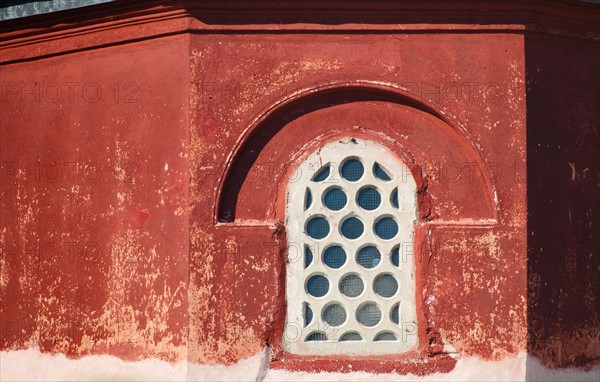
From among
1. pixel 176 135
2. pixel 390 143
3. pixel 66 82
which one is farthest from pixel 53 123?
pixel 390 143

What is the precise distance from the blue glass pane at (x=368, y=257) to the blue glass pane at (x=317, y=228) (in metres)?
0.28

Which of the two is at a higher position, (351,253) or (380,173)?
(380,173)

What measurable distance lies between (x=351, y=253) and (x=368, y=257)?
0.13 m

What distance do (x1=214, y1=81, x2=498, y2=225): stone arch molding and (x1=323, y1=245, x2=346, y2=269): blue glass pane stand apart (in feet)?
1.39

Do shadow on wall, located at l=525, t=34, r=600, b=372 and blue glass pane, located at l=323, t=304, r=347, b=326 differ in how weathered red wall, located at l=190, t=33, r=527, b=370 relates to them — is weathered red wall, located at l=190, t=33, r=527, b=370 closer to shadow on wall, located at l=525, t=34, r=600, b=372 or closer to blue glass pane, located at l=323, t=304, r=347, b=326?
shadow on wall, located at l=525, t=34, r=600, b=372

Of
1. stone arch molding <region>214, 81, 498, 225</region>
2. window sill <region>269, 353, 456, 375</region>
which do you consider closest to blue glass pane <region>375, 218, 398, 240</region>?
stone arch molding <region>214, 81, 498, 225</region>

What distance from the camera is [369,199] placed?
9.05 metres

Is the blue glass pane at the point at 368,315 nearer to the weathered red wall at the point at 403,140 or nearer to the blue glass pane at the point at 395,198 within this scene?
the weathered red wall at the point at 403,140

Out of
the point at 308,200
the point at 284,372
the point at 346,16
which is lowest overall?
the point at 284,372

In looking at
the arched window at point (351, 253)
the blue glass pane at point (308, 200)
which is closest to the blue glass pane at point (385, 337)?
the arched window at point (351, 253)

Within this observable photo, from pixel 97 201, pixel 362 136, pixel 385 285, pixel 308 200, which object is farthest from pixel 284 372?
pixel 97 201

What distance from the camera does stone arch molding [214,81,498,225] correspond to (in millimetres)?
9055

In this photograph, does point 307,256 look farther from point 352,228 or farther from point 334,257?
point 352,228

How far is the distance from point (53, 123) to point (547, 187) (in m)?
3.74
